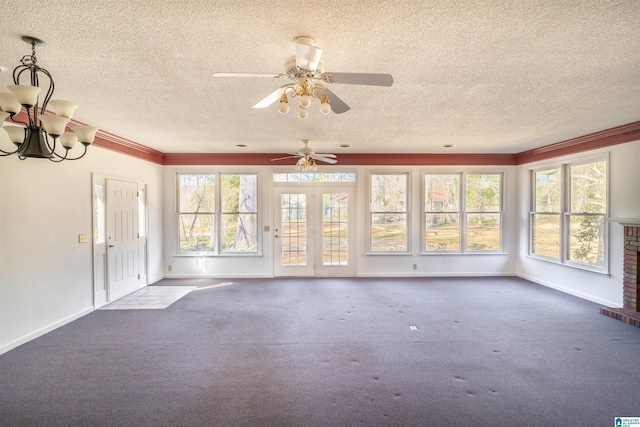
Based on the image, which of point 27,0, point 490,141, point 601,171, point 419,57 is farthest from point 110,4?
point 601,171

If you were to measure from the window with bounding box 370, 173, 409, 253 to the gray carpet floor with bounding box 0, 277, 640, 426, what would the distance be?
2000 mm

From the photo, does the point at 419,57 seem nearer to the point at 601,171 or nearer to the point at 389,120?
the point at 389,120

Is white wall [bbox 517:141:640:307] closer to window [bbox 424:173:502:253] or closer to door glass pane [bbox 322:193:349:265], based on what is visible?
window [bbox 424:173:502:253]

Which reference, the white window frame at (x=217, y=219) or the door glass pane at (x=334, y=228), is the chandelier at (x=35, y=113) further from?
the door glass pane at (x=334, y=228)

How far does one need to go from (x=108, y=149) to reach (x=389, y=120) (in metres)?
4.23

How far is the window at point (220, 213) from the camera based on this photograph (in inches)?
256

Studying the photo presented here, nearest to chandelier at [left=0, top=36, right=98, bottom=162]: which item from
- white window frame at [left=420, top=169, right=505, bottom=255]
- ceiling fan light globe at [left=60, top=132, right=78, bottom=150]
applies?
ceiling fan light globe at [left=60, top=132, right=78, bottom=150]

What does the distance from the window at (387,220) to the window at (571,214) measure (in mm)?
2458

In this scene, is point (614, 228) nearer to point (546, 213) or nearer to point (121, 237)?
point (546, 213)

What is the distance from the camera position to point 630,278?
13.8 ft

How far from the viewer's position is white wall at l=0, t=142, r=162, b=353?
322 cm

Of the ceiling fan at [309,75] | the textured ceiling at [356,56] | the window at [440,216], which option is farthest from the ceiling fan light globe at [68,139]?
the window at [440,216]

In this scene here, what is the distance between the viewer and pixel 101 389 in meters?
2.53

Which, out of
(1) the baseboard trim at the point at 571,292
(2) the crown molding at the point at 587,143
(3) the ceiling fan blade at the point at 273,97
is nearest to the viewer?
(3) the ceiling fan blade at the point at 273,97
